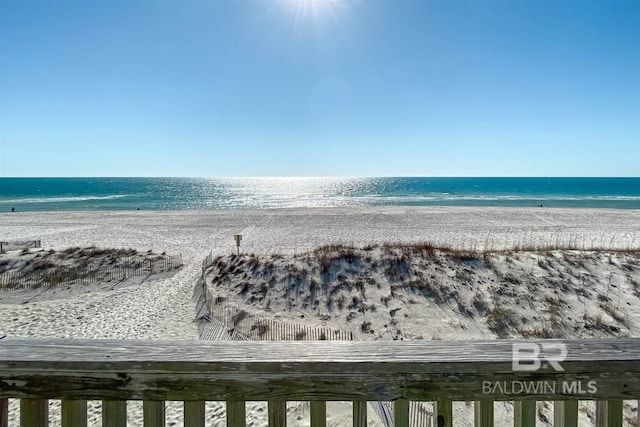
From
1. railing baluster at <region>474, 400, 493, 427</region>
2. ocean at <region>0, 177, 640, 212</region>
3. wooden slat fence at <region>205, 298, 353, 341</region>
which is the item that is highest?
ocean at <region>0, 177, 640, 212</region>

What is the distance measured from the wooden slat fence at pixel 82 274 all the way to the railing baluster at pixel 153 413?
13.0 metres

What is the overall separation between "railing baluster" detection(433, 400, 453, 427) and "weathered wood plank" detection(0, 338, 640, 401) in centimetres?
6

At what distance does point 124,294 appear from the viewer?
10734 mm

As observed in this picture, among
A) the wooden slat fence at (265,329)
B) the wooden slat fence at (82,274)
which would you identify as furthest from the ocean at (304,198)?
the wooden slat fence at (265,329)

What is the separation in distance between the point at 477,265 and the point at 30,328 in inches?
472

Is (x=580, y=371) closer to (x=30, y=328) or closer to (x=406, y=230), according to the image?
(x=30, y=328)

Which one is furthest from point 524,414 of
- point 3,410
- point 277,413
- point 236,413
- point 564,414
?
point 3,410

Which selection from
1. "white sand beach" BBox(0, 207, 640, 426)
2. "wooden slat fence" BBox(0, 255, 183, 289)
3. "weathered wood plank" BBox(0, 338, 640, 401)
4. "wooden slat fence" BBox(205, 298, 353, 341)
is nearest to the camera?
"weathered wood plank" BBox(0, 338, 640, 401)

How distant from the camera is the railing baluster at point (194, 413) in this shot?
1.20m

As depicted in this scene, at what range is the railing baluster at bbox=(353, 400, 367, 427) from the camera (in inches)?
47.7

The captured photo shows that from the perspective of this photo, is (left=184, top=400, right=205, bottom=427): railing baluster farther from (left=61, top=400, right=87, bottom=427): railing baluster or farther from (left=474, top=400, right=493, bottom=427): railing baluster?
(left=474, top=400, right=493, bottom=427): railing baluster
